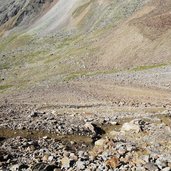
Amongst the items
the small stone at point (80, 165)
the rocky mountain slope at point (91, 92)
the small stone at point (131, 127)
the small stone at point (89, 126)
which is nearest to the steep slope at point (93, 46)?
the rocky mountain slope at point (91, 92)

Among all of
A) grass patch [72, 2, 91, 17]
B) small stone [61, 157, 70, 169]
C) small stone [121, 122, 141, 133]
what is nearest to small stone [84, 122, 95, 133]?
small stone [121, 122, 141, 133]

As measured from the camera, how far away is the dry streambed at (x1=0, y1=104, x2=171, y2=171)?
17.1m

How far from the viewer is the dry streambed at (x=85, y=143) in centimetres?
1708

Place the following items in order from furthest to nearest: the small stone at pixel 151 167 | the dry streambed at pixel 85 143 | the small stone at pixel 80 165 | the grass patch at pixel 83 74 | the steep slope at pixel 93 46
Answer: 1. the steep slope at pixel 93 46
2. the grass patch at pixel 83 74
3. the dry streambed at pixel 85 143
4. the small stone at pixel 80 165
5. the small stone at pixel 151 167

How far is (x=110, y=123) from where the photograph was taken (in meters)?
24.2

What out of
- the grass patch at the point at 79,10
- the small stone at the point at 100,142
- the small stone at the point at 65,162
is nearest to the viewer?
the small stone at the point at 65,162

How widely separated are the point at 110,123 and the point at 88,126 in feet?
5.65

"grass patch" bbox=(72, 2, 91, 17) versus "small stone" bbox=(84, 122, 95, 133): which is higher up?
"small stone" bbox=(84, 122, 95, 133)

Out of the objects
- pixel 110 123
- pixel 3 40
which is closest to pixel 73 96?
pixel 110 123

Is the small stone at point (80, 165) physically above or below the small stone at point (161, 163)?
above

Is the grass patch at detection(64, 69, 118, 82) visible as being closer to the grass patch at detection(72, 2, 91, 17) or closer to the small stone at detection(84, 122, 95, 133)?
the small stone at detection(84, 122, 95, 133)

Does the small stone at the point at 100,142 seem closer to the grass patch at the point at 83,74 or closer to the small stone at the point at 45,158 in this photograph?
the small stone at the point at 45,158

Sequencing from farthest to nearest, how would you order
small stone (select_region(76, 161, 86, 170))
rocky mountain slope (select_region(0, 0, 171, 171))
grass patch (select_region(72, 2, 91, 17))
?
grass patch (select_region(72, 2, 91, 17)) → rocky mountain slope (select_region(0, 0, 171, 171)) → small stone (select_region(76, 161, 86, 170))

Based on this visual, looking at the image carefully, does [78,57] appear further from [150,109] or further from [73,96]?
[150,109]
